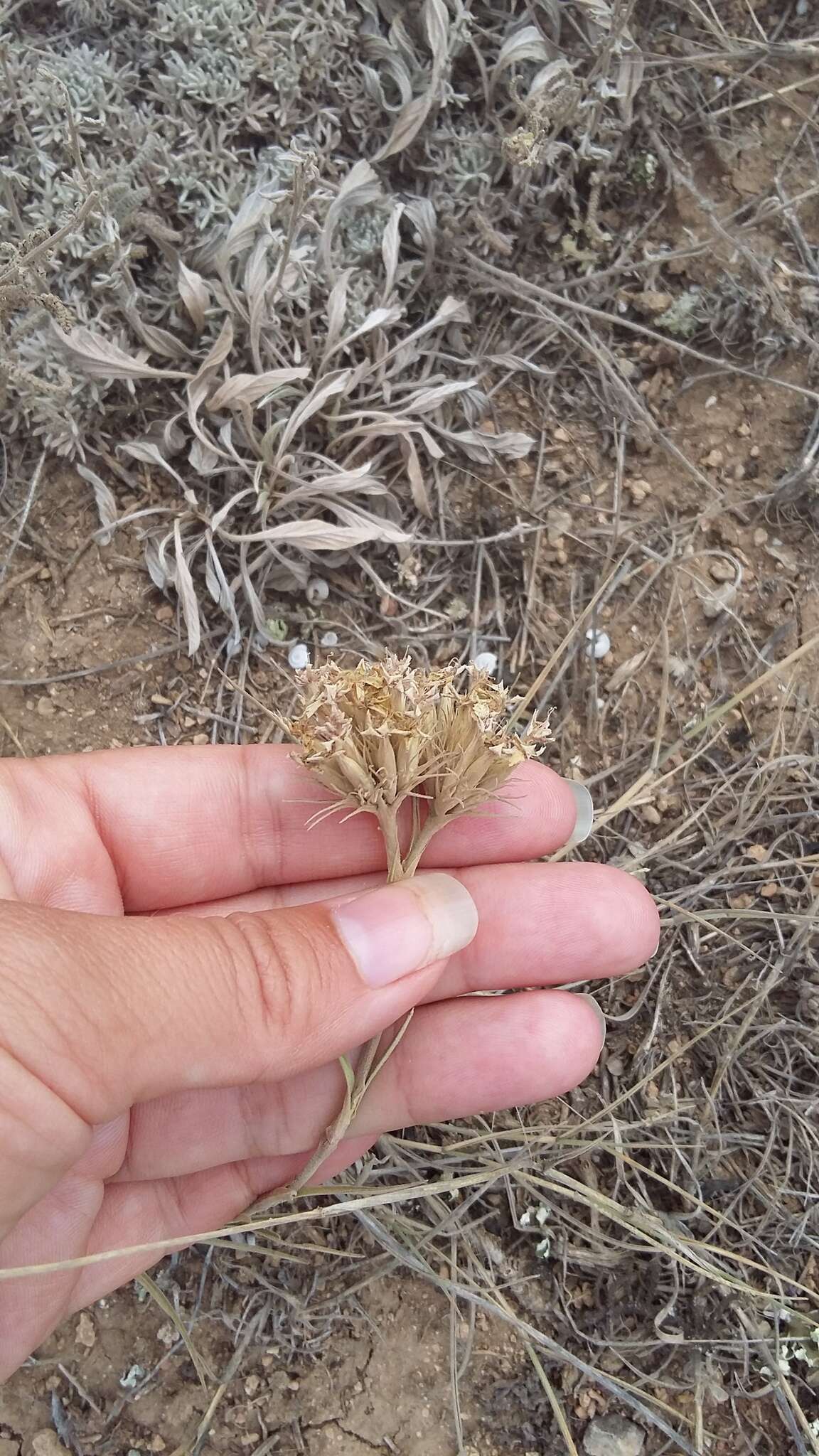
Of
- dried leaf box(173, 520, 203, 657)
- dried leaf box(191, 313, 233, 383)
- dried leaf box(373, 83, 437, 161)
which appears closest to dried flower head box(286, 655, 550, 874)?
dried leaf box(173, 520, 203, 657)

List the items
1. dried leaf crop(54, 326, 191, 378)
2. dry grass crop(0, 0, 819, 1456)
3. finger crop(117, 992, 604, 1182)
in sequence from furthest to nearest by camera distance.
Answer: dried leaf crop(54, 326, 191, 378) → dry grass crop(0, 0, 819, 1456) → finger crop(117, 992, 604, 1182)

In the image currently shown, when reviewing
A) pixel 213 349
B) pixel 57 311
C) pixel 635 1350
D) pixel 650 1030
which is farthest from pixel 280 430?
pixel 635 1350

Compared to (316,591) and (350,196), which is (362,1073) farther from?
(350,196)

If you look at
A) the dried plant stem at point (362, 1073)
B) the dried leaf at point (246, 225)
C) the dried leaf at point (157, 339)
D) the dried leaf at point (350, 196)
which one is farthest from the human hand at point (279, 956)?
the dried leaf at point (350, 196)

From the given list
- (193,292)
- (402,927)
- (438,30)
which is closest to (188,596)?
(193,292)

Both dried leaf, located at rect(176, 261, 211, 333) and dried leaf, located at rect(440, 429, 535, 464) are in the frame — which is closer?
dried leaf, located at rect(176, 261, 211, 333)

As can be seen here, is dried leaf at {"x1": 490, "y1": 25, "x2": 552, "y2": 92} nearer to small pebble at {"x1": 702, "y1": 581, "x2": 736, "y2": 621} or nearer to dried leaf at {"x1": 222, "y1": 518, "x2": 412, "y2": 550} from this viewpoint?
dried leaf at {"x1": 222, "y1": 518, "x2": 412, "y2": 550}

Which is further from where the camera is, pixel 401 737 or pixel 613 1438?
pixel 613 1438

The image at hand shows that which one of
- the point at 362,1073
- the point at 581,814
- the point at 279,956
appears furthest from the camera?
the point at 581,814
